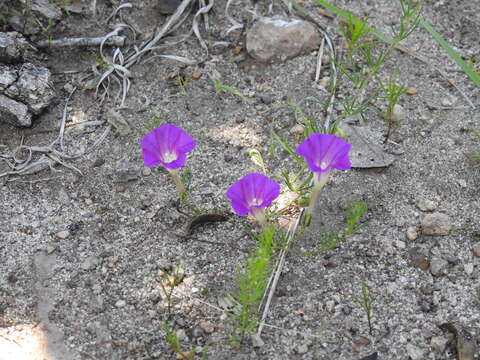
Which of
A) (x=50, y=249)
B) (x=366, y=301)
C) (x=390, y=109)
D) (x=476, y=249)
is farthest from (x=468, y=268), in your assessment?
(x=50, y=249)

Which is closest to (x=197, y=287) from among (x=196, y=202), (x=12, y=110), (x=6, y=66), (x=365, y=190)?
(x=196, y=202)

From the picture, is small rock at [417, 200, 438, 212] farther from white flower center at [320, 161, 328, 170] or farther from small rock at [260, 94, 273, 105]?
small rock at [260, 94, 273, 105]

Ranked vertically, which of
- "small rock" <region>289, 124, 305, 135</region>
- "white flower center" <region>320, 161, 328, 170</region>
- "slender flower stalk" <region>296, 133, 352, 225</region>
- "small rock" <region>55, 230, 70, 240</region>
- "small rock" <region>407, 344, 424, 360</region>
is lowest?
"small rock" <region>55, 230, 70, 240</region>

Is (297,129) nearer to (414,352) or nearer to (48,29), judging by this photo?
(414,352)

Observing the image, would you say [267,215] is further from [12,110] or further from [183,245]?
[12,110]

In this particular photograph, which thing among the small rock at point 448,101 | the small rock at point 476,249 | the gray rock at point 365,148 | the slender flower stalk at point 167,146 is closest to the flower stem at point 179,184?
the slender flower stalk at point 167,146

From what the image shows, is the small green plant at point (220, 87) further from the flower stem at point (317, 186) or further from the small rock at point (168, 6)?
the flower stem at point (317, 186)

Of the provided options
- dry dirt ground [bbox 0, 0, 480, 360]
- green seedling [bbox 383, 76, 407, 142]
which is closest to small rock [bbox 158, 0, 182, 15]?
dry dirt ground [bbox 0, 0, 480, 360]
